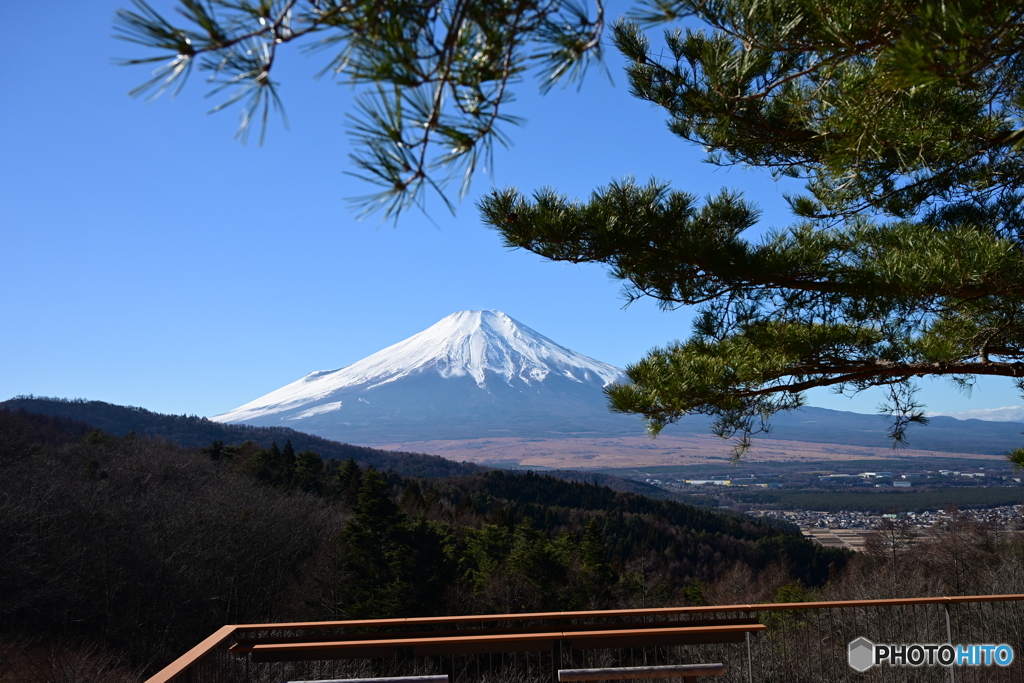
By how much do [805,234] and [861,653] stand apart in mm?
2288

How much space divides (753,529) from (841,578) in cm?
876

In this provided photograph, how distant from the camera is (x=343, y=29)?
1.35 meters

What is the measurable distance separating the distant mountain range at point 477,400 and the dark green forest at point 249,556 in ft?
319

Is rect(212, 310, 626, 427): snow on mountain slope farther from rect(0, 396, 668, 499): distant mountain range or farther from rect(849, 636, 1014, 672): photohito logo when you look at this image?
rect(849, 636, 1014, 672): photohito logo

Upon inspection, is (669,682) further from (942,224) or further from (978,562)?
(978,562)

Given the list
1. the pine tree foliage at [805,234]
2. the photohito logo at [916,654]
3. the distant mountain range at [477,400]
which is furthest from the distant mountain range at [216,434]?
the distant mountain range at [477,400]

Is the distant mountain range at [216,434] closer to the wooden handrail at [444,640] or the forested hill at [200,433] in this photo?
the forested hill at [200,433]

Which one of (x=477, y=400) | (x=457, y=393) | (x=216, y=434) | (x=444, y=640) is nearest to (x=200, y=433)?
(x=216, y=434)

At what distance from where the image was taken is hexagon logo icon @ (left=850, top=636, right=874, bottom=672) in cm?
351

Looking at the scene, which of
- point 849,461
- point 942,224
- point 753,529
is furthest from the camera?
point 849,461

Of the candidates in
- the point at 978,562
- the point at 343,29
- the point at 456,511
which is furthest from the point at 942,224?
the point at 456,511

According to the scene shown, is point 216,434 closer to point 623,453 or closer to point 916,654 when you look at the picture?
point 916,654

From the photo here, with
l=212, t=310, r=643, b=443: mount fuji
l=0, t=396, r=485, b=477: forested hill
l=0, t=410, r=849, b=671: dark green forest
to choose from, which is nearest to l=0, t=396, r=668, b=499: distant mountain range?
l=0, t=396, r=485, b=477: forested hill

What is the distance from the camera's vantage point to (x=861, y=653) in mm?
3572
